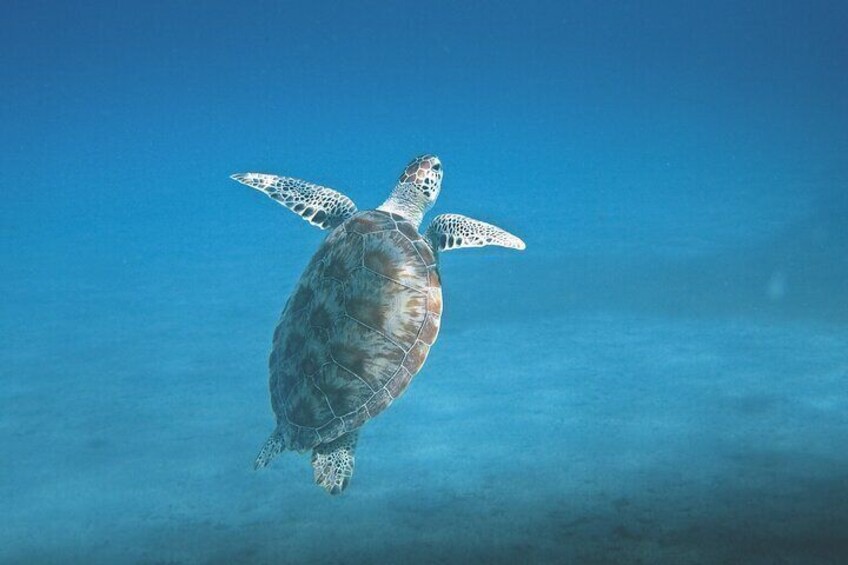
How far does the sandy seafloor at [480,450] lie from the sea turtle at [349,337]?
1.18 meters

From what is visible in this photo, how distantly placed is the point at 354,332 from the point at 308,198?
7.76 feet

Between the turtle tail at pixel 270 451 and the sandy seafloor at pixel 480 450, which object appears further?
the sandy seafloor at pixel 480 450

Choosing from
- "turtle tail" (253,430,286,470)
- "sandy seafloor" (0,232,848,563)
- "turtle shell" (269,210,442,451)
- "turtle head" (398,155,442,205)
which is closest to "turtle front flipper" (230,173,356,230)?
"turtle head" (398,155,442,205)

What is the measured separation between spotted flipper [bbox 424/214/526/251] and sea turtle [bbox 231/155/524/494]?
2.01ft

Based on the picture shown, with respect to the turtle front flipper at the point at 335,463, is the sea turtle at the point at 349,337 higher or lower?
higher

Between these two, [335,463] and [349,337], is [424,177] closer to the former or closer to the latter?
[349,337]

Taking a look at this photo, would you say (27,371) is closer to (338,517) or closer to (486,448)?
(338,517)

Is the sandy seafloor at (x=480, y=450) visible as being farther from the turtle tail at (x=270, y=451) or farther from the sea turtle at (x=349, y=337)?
the sea turtle at (x=349, y=337)

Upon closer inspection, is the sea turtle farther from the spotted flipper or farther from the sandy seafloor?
the sandy seafloor

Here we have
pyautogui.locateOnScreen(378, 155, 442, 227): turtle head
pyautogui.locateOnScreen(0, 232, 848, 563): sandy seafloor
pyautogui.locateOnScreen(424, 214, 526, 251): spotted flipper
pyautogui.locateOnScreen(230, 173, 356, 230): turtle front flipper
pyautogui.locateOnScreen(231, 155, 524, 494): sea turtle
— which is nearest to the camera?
pyautogui.locateOnScreen(231, 155, 524, 494): sea turtle

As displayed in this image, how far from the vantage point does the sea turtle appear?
17.2 feet

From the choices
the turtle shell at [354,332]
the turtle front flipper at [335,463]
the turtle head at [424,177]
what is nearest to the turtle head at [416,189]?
Answer: the turtle head at [424,177]

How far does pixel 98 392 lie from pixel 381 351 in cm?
685

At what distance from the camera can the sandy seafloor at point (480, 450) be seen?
5735mm
